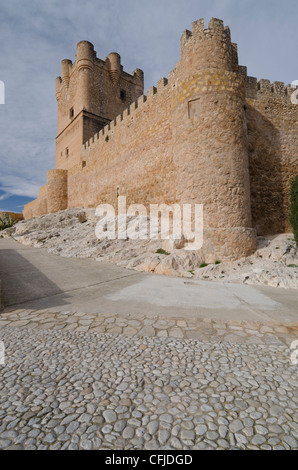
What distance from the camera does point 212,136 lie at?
7.78m

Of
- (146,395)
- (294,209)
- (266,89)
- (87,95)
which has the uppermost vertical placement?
(87,95)

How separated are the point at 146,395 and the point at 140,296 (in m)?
2.62

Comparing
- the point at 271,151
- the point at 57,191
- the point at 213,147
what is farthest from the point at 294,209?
the point at 57,191

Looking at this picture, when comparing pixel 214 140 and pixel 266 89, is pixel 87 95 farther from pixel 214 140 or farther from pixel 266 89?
pixel 214 140

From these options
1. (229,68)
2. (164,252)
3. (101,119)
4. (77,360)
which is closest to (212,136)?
(229,68)

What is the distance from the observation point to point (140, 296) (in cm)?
432

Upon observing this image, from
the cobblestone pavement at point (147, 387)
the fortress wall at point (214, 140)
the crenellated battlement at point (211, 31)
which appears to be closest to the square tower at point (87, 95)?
the fortress wall at point (214, 140)

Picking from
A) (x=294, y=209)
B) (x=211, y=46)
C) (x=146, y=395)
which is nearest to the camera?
(x=146, y=395)

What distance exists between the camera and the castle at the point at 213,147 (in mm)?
7578

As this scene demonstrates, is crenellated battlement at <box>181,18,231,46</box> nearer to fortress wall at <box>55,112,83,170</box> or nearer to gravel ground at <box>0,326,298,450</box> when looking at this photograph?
gravel ground at <box>0,326,298,450</box>

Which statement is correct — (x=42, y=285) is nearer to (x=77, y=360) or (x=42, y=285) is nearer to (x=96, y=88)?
(x=77, y=360)

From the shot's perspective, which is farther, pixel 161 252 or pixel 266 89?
pixel 266 89

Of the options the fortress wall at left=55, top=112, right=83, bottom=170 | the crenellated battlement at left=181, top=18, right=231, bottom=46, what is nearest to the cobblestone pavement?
the crenellated battlement at left=181, top=18, right=231, bottom=46
